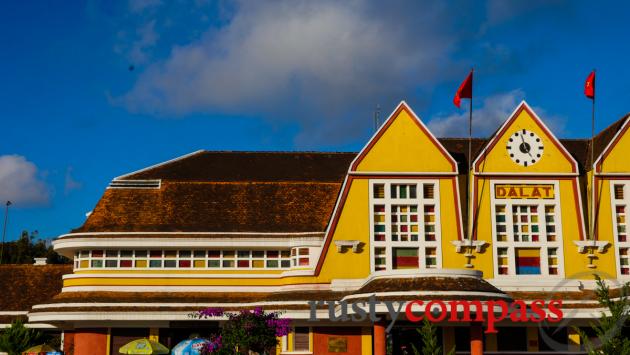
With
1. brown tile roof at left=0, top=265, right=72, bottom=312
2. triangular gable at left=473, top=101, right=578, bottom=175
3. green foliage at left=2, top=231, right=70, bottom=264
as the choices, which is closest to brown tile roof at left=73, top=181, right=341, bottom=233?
brown tile roof at left=0, top=265, right=72, bottom=312

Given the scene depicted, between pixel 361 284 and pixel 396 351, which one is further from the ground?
pixel 361 284

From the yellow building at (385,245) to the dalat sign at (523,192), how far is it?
0.18 feet

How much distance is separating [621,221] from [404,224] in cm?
1171

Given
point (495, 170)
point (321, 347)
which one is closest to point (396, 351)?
point (321, 347)

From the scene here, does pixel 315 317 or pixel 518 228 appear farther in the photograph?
pixel 518 228

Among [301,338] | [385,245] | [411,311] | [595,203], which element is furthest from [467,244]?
[301,338]

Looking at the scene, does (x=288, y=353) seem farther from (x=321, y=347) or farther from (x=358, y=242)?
(x=358, y=242)

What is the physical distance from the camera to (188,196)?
4284 cm

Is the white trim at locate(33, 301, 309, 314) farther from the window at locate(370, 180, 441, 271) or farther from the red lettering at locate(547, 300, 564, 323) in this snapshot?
the red lettering at locate(547, 300, 564, 323)

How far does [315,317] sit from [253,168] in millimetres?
13302

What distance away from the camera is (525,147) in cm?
4025

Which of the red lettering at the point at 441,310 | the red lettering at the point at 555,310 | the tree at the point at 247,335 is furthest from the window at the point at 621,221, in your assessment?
the tree at the point at 247,335

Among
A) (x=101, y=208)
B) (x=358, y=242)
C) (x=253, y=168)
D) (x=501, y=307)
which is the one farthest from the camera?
(x=253, y=168)

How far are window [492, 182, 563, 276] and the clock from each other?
1.38 metres
